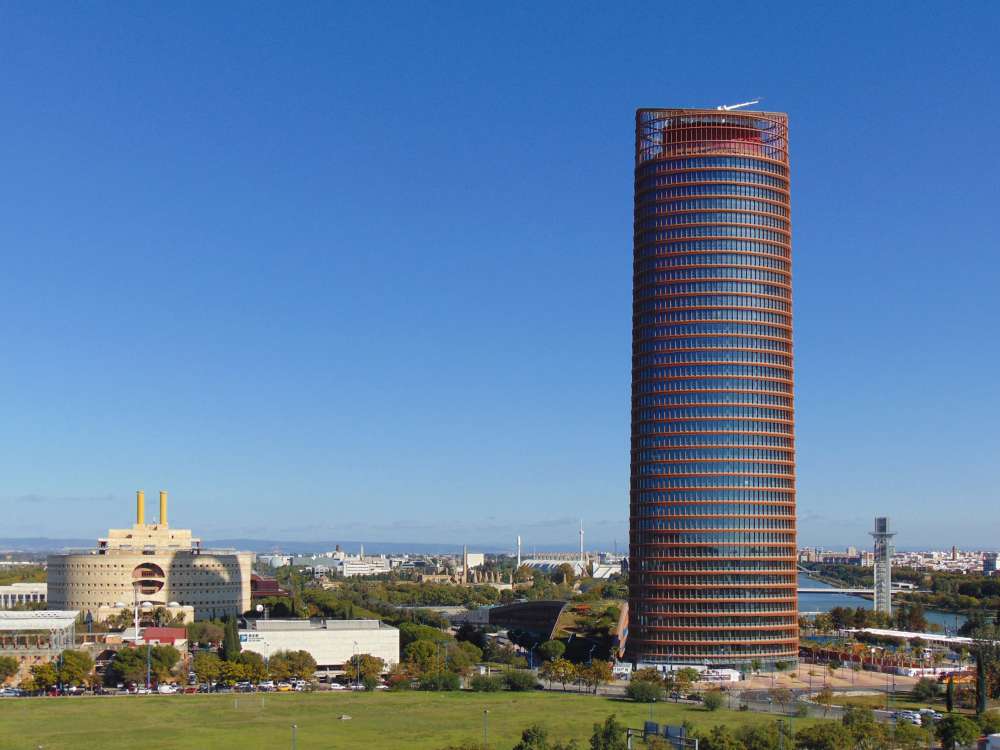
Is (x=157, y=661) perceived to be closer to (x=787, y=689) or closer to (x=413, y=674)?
(x=413, y=674)

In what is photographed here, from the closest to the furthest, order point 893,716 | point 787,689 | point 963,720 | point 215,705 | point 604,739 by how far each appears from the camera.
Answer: point 604,739 → point 963,720 → point 893,716 → point 215,705 → point 787,689

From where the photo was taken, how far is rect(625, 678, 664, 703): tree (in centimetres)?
17712

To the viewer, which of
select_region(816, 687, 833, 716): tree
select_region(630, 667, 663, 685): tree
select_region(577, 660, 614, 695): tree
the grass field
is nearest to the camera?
the grass field

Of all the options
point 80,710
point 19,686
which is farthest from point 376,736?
point 19,686

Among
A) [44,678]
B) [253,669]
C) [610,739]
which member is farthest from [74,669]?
[610,739]

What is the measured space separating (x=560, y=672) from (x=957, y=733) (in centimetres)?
7229

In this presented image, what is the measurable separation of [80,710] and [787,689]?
101751 mm

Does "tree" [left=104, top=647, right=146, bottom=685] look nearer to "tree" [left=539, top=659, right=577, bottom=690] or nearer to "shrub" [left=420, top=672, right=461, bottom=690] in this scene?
"shrub" [left=420, top=672, right=461, bottom=690]

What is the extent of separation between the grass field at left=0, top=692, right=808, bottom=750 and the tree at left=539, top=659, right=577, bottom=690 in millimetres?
5253

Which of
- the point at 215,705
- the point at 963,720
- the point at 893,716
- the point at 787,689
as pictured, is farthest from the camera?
the point at 787,689

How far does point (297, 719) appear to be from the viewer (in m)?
159

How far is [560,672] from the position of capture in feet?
640

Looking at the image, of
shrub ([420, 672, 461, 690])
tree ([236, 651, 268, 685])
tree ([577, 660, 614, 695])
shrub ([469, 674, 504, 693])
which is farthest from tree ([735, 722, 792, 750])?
tree ([236, 651, 268, 685])

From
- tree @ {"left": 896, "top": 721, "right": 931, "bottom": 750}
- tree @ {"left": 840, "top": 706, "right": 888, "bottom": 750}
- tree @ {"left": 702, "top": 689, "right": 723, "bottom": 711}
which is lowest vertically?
tree @ {"left": 702, "top": 689, "right": 723, "bottom": 711}
